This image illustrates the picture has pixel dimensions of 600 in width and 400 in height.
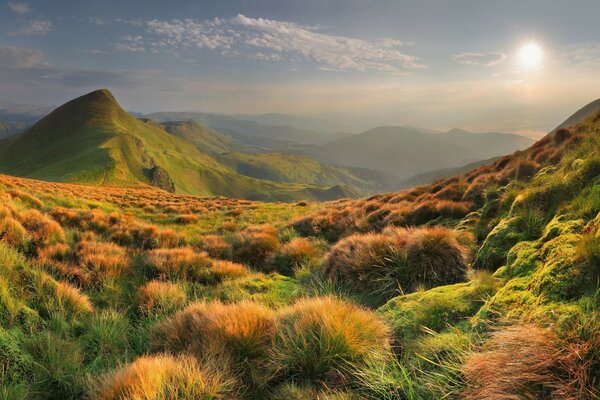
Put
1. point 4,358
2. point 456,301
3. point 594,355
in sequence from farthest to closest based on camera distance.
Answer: point 456,301 → point 4,358 → point 594,355

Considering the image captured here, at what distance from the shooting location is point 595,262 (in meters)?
3.00

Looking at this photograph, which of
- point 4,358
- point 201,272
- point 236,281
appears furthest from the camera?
point 201,272

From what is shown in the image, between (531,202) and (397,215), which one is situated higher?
(531,202)

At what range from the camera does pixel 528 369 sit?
7.61 ft

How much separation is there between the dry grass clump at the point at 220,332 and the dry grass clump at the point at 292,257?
13.9 ft

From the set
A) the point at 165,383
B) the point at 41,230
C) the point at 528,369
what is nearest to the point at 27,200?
the point at 41,230

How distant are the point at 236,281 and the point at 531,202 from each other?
5804mm

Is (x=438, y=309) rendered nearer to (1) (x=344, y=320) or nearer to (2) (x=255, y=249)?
(1) (x=344, y=320)

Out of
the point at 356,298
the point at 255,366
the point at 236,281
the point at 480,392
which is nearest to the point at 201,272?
the point at 236,281

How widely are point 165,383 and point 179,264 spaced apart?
5.31 metres

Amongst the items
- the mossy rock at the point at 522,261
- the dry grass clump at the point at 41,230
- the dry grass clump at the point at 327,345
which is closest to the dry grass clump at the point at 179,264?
the dry grass clump at the point at 41,230

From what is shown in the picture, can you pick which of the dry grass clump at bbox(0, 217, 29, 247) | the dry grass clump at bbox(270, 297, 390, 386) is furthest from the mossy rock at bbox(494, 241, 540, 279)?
the dry grass clump at bbox(0, 217, 29, 247)

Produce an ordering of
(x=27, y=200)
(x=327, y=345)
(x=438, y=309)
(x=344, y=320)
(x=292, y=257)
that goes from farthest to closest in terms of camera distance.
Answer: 1. (x=27, y=200)
2. (x=292, y=257)
3. (x=438, y=309)
4. (x=344, y=320)
5. (x=327, y=345)

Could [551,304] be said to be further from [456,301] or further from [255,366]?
[255,366]
